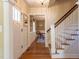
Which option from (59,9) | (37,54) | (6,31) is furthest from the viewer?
(59,9)

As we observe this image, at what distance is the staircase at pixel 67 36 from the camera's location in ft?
20.1

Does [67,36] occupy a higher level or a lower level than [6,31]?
lower

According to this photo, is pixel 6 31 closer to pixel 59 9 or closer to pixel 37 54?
pixel 37 54

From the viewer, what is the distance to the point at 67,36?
6.93 metres

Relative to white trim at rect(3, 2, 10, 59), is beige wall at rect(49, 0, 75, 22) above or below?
above

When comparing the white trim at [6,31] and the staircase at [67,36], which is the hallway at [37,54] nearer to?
the staircase at [67,36]

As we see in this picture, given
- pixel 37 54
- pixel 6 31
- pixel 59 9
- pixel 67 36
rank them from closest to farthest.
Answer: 1. pixel 6 31
2. pixel 67 36
3. pixel 37 54
4. pixel 59 9

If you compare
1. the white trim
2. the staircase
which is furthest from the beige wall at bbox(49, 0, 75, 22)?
the white trim

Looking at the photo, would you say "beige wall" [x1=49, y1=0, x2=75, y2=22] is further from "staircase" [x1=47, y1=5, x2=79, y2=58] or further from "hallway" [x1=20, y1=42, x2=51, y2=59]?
"staircase" [x1=47, y1=5, x2=79, y2=58]

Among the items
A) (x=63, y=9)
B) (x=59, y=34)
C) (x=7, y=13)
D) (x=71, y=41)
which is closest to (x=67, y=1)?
(x=63, y=9)

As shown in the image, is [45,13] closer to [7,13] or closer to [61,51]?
A: [61,51]

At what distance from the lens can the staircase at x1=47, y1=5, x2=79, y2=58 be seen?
20.1 feet

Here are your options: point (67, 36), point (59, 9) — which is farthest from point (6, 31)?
point (59, 9)

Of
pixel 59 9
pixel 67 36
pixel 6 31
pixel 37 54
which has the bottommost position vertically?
pixel 37 54
